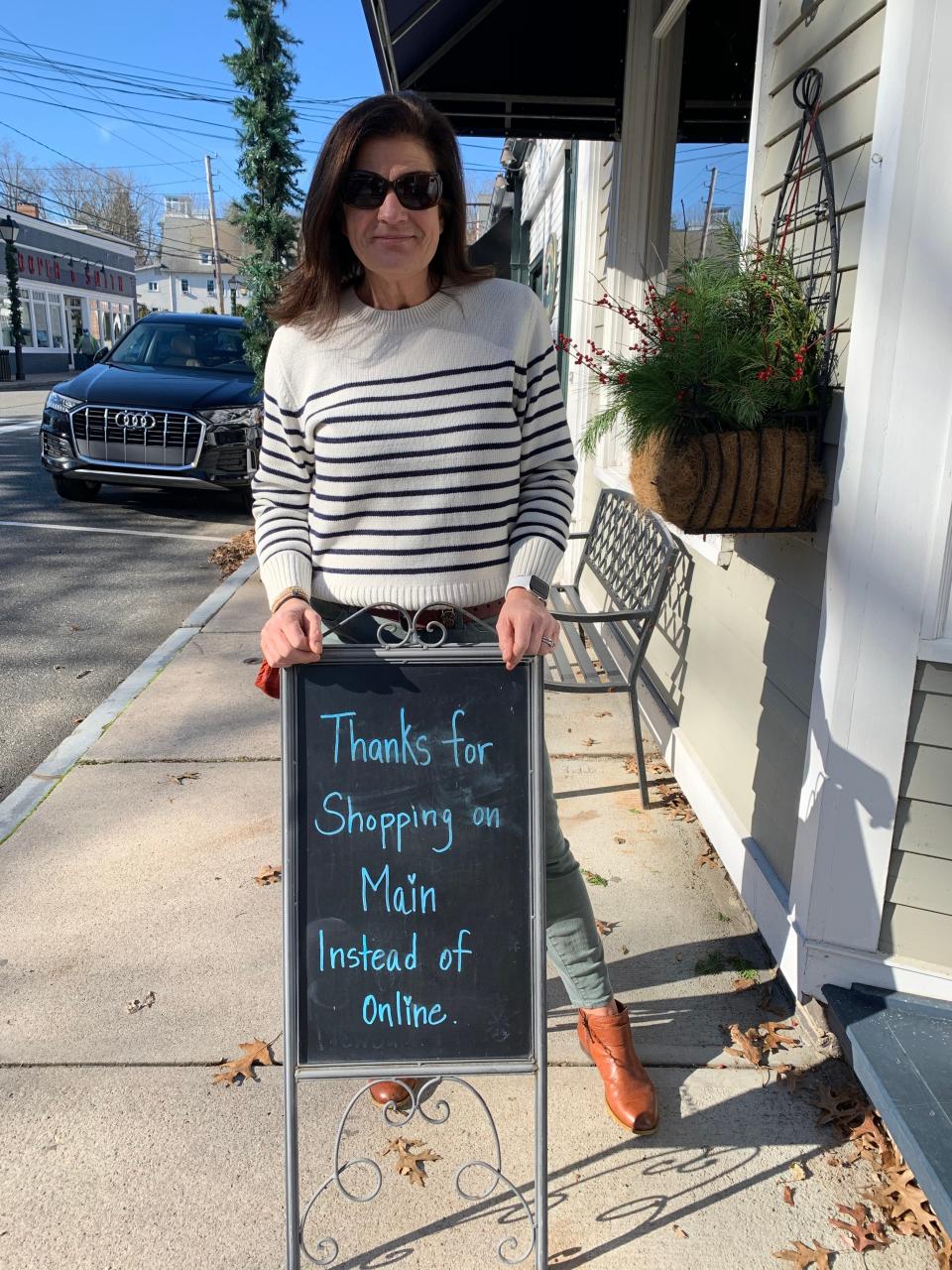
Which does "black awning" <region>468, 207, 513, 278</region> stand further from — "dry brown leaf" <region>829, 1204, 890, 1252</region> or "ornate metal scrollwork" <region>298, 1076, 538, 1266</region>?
"dry brown leaf" <region>829, 1204, 890, 1252</region>

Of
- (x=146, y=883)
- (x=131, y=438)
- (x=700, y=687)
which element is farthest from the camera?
(x=131, y=438)

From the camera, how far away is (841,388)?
2.33 metres

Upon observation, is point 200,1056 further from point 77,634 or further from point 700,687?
point 77,634

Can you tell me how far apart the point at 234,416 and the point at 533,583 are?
25.4ft

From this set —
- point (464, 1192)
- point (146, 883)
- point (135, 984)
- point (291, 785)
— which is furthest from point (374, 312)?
point (146, 883)

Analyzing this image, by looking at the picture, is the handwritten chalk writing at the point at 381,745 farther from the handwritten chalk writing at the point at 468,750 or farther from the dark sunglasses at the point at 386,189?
the dark sunglasses at the point at 386,189

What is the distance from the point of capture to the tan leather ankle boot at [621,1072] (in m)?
2.21

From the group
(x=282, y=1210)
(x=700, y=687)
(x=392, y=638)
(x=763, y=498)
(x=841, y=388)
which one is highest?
(x=841, y=388)

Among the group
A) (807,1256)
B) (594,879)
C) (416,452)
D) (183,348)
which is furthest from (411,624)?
(183,348)

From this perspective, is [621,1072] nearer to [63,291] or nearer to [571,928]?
[571,928]

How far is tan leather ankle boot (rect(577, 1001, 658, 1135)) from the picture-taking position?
2205mm

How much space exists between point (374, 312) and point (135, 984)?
1.90 meters

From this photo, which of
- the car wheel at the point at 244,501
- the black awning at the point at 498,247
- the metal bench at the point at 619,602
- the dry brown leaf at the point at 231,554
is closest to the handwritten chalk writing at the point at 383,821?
the metal bench at the point at 619,602

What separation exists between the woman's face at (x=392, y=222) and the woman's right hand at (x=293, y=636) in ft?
2.13
